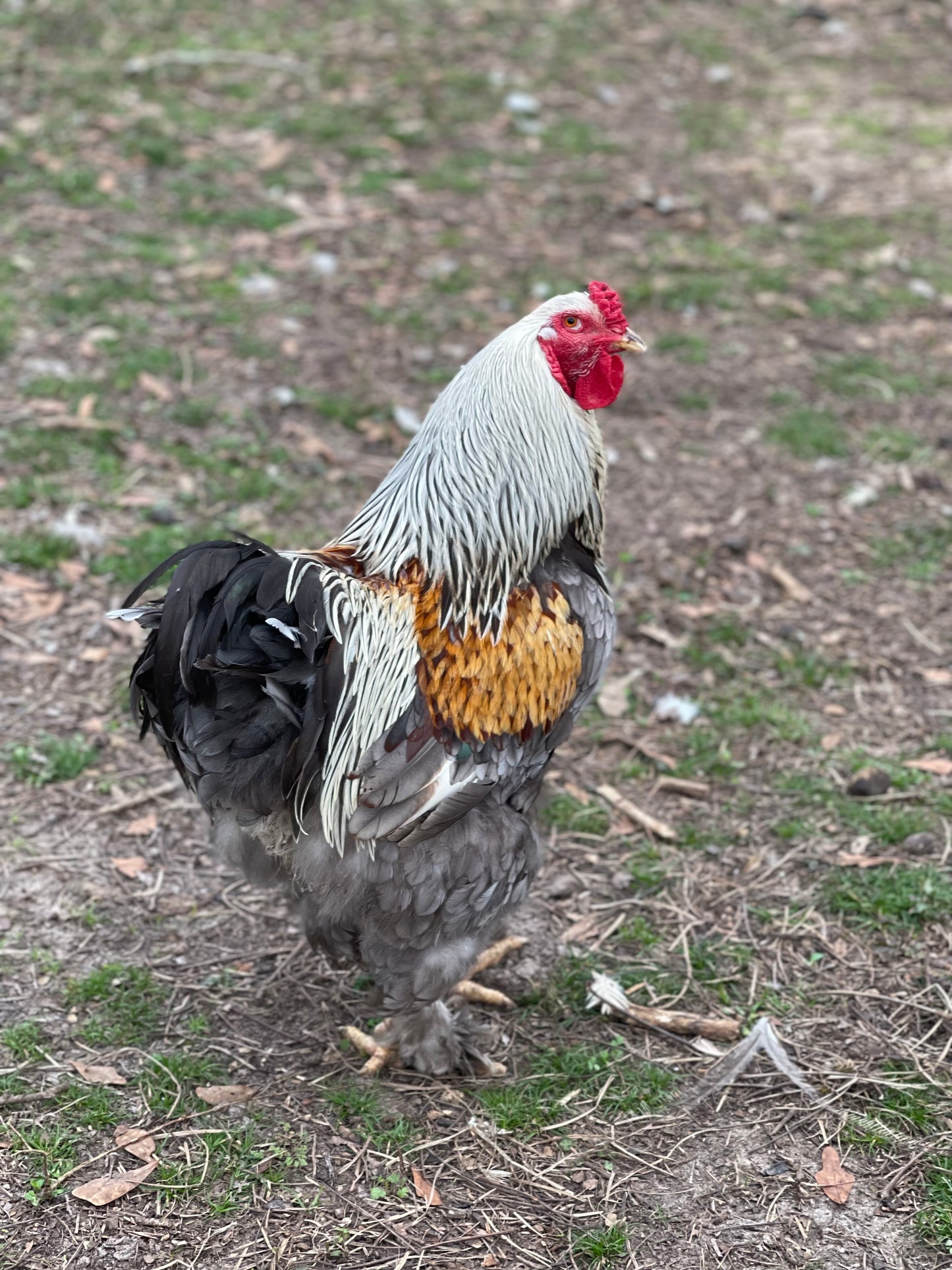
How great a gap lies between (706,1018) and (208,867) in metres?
2.00

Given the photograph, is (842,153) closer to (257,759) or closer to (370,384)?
(370,384)

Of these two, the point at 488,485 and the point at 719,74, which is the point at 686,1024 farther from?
the point at 719,74

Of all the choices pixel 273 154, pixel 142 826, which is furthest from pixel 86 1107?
pixel 273 154

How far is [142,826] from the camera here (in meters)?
4.83

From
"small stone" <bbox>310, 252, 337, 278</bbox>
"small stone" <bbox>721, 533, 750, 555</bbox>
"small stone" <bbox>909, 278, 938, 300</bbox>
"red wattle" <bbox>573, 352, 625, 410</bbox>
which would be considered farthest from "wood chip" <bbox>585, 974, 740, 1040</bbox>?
"small stone" <bbox>909, 278, 938, 300</bbox>

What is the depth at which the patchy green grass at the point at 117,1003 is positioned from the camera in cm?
401

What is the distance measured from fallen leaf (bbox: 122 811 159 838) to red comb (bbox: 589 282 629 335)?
8.67 ft

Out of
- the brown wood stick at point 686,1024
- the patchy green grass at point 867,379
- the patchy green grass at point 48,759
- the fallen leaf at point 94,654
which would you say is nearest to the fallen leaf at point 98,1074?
the patchy green grass at point 48,759

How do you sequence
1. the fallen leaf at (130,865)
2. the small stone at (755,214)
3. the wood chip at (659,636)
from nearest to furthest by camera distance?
1. the fallen leaf at (130,865)
2. the wood chip at (659,636)
3. the small stone at (755,214)

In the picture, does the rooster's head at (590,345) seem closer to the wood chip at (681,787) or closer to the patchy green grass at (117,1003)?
the wood chip at (681,787)

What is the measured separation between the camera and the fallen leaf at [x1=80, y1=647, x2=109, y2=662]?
18.1 ft

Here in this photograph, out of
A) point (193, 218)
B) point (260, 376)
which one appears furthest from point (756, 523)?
point (193, 218)

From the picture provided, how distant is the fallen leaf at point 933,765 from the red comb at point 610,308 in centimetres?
238

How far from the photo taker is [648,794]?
5.16 metres
